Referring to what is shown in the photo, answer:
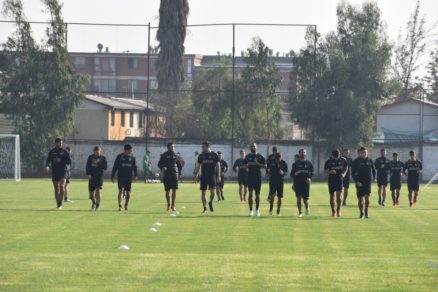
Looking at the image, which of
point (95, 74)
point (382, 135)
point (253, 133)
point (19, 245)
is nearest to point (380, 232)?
point (19, 245)

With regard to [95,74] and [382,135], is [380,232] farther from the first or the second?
[95,74]

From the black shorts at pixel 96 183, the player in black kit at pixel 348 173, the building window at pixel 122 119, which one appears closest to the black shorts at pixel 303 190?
the player in black kit at pixel 348 173

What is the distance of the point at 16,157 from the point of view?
60.3m

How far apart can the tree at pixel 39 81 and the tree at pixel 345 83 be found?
13.8m

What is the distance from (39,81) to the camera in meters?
65.9

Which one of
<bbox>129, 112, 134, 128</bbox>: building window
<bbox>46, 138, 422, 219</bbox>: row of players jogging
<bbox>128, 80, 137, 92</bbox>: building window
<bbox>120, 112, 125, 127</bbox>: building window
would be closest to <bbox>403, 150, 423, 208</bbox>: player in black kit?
<bbox>46, 138, 422, 219</bbox>: row of players jogging

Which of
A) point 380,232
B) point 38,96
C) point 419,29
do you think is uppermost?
point 419,29

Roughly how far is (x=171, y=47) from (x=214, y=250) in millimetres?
57826

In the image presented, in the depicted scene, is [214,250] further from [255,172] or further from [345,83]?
[345,83]

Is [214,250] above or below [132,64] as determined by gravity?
below

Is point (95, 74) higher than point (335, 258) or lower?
higher

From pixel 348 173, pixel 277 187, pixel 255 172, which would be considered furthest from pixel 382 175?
pixel 255 172

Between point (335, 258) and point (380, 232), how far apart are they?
6.55 metres

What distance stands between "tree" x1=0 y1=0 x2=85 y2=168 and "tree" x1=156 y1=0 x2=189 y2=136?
410 inches
